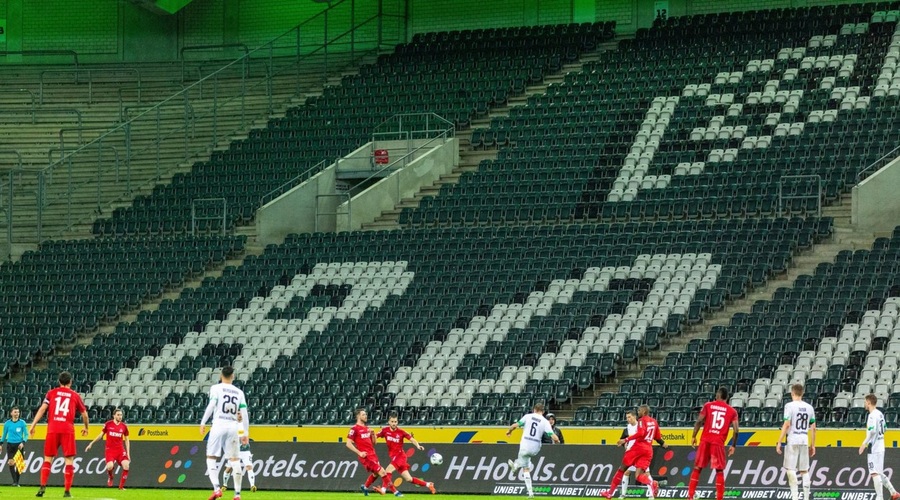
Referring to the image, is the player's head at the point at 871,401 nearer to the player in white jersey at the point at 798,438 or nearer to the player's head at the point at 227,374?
Answer: the player in white jersey at the point at 798,438

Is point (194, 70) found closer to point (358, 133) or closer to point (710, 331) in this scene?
point (358, 133)

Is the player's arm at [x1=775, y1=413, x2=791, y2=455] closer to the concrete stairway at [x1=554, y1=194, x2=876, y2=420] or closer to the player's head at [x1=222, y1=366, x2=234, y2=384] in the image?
the player's head at [x1=222, y1=366, x2=234, y2=384]

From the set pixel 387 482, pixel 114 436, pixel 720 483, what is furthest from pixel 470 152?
pixel 720 483

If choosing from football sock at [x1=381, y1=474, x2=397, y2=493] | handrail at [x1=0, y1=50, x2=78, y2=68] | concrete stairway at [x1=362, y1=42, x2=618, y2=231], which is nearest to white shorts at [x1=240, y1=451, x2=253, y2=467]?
football sock at [x1=381, y1=474, x2=397, y2=493]

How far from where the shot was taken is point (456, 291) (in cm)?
3903

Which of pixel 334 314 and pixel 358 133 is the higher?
pixel 358 133

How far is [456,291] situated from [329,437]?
8863 mm

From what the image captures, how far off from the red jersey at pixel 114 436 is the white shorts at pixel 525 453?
27.6ft

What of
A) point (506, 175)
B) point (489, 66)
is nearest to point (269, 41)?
point (489, 66)

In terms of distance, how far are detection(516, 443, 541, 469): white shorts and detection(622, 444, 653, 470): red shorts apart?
1700 mm

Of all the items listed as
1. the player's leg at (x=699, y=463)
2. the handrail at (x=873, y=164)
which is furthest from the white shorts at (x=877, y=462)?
the handrail at (x=873, y=164)

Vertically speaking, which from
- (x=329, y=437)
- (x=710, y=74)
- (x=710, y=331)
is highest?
(x=710, y=74)

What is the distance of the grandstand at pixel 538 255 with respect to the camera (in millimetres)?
33906

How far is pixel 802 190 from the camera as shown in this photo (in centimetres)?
3938
